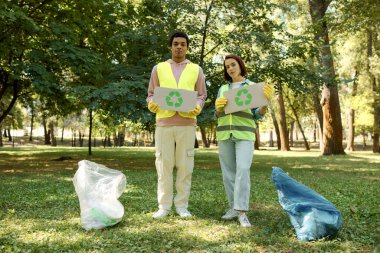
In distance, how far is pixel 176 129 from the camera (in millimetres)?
5367

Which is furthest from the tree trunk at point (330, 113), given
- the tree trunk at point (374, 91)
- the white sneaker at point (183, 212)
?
the white sneaker at point (183, 212)

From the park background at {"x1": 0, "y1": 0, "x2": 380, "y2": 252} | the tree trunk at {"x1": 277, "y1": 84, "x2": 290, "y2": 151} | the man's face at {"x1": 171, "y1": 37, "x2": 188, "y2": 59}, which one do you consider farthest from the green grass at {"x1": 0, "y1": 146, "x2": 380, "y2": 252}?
the tree trunk at {"x1": 277, "y1": 84, "x2": 290, "y2": 151}

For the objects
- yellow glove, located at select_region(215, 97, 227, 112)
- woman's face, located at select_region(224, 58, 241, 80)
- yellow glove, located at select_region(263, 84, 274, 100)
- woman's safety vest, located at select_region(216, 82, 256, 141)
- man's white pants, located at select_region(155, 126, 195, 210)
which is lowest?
man's white pants, located at select_region(155, 126, 195, 210)

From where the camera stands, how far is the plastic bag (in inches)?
187

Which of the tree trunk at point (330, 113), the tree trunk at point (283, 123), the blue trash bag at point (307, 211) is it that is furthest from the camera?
the tree trunk at point (283, 123)

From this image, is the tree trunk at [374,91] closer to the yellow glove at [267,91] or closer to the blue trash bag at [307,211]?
the yellow glove at [267,91]

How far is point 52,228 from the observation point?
4801 millimetres

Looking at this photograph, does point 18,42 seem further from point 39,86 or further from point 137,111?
point 137,111

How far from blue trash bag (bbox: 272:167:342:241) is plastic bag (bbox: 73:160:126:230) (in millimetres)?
1993

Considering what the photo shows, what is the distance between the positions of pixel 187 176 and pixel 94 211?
1.40m

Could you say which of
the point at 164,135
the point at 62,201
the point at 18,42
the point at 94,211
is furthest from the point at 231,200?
the point at 18,42

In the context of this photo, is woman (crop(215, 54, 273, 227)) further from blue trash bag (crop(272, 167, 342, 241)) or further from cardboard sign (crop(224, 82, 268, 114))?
blue trash bag (crop(272, 167, 342, 241))

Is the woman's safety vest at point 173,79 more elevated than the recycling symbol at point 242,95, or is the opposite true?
the woman's safety vest at point 173,79

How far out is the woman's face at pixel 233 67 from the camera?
528cm
